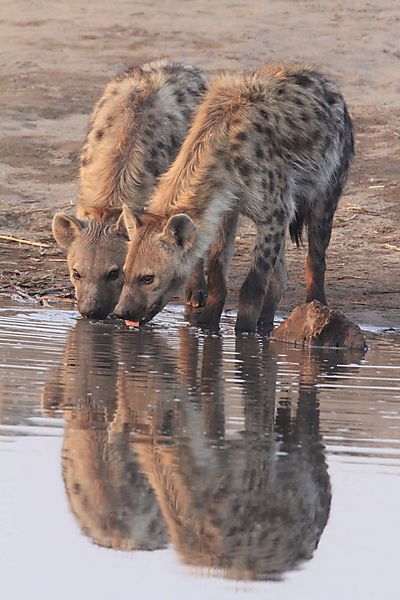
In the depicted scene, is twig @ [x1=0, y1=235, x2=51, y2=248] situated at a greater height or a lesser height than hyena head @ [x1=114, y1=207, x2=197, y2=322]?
lesser

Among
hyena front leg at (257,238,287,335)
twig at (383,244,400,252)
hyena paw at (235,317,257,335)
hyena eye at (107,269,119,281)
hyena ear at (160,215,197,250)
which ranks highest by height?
hyena ear at (160,215,197,250)

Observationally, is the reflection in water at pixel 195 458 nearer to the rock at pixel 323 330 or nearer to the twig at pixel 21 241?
the rock at pixel 323 330

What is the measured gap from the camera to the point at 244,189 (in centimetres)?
668

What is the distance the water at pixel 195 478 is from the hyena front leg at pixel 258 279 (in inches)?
44.4

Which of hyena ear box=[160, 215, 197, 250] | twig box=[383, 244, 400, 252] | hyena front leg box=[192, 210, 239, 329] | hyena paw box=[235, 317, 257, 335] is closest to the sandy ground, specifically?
twig box=[383, 244, 400, 252]

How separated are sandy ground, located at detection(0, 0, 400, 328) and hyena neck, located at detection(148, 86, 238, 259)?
42.1 inches

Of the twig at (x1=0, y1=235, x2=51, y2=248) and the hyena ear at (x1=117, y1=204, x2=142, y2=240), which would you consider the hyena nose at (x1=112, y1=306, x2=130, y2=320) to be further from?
the twig at (x1=0, y1=235, x2=51, y2=248)

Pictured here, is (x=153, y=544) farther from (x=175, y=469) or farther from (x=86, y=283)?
(x=86, y=283)

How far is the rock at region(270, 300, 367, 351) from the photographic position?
20.4ft

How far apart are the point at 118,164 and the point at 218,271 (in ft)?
2.18

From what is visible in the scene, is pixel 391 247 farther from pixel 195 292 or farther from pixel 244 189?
pixel 244 189

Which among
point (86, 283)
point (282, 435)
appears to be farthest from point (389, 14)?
point (282, 435)

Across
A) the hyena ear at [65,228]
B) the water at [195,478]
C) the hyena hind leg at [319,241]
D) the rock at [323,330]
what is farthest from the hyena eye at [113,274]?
the hyena hind leg at [319,241]

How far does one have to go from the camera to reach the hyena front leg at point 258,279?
6.73 m
